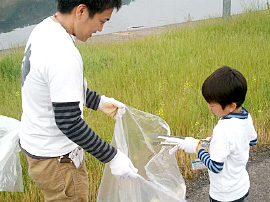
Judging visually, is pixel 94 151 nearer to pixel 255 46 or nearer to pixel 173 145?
pixel 173 145

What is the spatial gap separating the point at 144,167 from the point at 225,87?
54 centimetres

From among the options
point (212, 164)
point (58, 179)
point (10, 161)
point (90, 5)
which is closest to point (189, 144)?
point (212, 164)

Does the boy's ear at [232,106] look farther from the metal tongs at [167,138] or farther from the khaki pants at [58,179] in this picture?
the khaki pants at [58,179]

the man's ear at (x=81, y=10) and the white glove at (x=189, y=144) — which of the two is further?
the white glove at (x=189, y=144)

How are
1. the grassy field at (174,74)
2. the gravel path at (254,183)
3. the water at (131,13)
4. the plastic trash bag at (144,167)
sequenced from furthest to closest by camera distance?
the water at (131,13), the grassy field at (174,74), the gravel path at (254,183), the plastic trash bag at (144,167)

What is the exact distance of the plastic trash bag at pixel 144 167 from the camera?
161 cm

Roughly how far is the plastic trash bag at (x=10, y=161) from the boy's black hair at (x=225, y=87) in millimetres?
1023

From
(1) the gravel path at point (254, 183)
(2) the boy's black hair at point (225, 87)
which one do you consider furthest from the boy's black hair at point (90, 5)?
(1) the gravel path at point (254, 183)

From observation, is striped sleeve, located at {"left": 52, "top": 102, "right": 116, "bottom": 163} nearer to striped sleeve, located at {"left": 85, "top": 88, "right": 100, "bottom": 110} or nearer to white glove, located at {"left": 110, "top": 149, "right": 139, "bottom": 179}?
white glove, located at {"left": 110, "top": 149, "right": 139, "bottom": 179}

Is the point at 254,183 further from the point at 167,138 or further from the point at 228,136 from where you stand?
the point at 228,136

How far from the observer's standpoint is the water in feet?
25.0

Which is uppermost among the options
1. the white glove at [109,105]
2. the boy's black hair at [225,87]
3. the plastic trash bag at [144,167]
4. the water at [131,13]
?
the water at [131,13]

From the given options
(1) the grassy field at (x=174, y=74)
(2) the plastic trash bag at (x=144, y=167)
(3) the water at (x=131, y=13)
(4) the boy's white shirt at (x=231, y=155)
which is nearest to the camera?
(4) the boy's white shirt at (x=231, y=155)

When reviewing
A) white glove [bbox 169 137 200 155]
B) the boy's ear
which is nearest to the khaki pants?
white glove [bbox 169 137 200 155]
